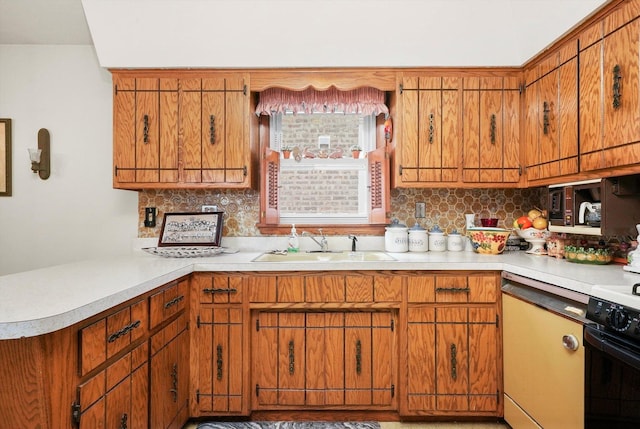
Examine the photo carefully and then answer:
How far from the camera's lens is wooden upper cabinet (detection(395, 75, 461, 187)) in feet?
8.01

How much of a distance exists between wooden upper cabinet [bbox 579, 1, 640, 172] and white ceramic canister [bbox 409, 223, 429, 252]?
1009 mm

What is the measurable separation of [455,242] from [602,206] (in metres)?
0.97

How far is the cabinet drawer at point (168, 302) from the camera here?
1.63 m

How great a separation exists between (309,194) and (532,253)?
5.28 feet

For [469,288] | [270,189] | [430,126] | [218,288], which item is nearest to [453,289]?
[469,288]

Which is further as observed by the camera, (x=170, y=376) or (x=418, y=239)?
(x=418, y=239)

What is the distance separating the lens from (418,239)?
2586 mm

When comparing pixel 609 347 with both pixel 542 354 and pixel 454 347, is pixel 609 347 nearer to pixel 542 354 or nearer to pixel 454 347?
pixel 542 354

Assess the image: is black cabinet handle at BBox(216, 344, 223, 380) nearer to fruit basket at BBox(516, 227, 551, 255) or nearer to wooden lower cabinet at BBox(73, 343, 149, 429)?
wooden lower cabinet at BBox(73, 343, 149, 429)

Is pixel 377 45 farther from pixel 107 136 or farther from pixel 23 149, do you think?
pixel 23 149

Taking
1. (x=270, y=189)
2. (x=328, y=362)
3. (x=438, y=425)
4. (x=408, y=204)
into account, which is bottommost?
(x=438, y=425)

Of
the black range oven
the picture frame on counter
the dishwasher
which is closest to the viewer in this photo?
the black range oven

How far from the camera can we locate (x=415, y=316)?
208 cm

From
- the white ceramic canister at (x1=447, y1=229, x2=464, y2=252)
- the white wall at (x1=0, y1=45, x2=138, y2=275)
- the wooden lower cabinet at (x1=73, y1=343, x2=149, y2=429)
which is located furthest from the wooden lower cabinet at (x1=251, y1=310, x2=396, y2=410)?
the white wall at (x1=0, y1=45, x2=138, y2=275)
